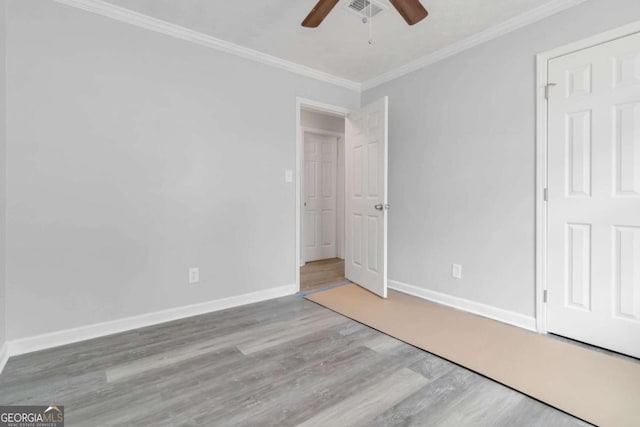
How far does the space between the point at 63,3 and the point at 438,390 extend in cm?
342

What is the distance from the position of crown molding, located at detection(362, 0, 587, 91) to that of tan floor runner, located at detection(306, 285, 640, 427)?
92.9 inches

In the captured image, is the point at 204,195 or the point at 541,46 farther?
the point at 204,195

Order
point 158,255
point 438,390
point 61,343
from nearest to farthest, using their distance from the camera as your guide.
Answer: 1. point 438,390
2. point 61,343
3. point 158,255

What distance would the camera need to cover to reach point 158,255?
2.50m

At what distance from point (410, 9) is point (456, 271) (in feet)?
7.10

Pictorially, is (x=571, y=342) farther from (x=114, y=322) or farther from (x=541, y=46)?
(x=114, y=322)

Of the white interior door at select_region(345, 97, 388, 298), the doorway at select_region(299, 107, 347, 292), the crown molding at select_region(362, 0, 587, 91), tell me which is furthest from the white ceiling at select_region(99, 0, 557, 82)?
the doorway at select_region(299, 107, 347, 292)

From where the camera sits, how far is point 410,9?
1749 millimetres

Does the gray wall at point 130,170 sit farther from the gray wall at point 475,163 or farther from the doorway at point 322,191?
the doorway at point 322,191

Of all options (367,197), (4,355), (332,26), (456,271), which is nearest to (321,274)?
(367,197)

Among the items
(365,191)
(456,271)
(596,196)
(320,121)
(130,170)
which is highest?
(320,121)

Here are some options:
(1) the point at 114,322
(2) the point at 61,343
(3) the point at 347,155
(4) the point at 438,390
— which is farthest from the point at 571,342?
(2) the point at 61,343

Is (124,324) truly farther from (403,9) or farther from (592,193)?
(592,193)

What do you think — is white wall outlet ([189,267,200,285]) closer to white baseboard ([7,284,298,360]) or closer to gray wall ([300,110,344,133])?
white baseboard ([7,284,298,360])
